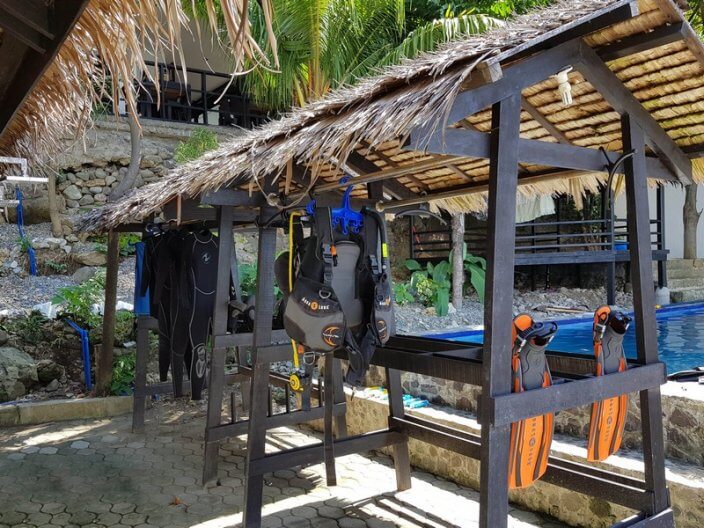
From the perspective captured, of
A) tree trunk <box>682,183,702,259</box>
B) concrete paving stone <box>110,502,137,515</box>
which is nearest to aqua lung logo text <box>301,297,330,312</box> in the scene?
concrete paving stone <box>110,502,137,515</box>

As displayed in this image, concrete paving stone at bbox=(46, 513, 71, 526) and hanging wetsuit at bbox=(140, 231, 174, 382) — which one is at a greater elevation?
hanging wetsuit at bbox=(140, 231, 174, 382)

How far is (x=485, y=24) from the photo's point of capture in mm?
7828

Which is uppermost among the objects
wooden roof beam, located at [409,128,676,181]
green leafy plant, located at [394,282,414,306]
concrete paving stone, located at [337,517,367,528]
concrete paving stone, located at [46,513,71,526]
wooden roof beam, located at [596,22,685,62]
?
wooden roof beam, located at [596,22,685,62]

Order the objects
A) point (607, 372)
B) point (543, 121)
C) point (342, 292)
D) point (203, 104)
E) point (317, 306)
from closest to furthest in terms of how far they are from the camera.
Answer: point (607, 372) → point (317, 306) → point (543, 121) → point (342, 292) → point (203, 104)

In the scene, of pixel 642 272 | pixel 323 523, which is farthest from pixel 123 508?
pixel 642 272

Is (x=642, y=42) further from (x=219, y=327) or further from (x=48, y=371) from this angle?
(x=48, y=371)

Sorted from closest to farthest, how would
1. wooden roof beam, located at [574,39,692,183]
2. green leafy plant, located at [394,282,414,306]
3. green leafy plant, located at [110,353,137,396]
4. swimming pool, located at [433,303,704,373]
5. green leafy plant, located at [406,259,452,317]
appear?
wooden roof beam, located at [574,39,692,183], green leafy plant, located at [110,353,137,396], swimming pool, located at [433,303,704,373], green leafy plant, located at [406,259,452,317], green leafy plant, located at [394,282,414,306]

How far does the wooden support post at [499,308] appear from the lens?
2.29 meters

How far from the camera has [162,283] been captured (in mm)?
5203

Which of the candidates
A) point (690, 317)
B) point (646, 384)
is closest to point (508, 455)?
point (646, 384)

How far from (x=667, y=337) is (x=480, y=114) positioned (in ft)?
24.4

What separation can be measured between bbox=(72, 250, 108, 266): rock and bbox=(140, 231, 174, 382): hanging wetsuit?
4.65 metres

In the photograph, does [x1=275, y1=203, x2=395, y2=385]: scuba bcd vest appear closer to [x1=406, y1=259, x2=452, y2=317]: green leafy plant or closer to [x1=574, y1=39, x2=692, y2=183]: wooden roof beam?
[x1=574, y1=39, x2=692, y2=183]: wooden roof beam

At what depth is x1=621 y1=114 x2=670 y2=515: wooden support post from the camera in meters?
2.85
